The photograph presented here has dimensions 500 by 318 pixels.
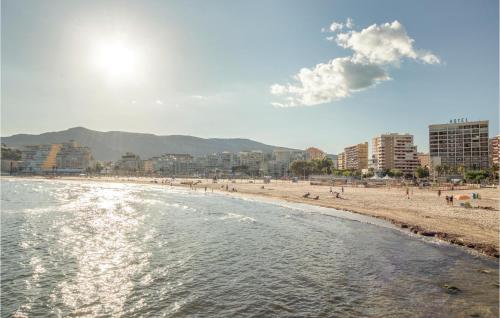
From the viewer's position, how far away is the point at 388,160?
6481 inches

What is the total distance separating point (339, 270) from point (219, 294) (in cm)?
607

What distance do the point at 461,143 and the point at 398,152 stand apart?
87.9 ft

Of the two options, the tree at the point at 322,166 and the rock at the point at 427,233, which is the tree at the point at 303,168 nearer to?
the tree at the point at 322,166

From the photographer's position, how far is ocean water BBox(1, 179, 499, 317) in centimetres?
1116

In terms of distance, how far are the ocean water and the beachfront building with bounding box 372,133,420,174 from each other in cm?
15127

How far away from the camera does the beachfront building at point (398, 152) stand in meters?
162

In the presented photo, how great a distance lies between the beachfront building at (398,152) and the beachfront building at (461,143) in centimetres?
979

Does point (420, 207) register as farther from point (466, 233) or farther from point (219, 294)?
point (219, 294)

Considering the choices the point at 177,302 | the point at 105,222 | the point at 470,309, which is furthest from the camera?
the point at 105,222

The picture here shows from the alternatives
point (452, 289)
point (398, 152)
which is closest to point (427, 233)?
point (452, 289)

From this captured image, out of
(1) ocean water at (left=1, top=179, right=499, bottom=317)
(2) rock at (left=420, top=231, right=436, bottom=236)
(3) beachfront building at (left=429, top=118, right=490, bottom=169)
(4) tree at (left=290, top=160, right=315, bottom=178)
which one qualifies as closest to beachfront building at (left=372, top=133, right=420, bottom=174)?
(3) beachfront building at (left=429, top=118, right=490, bottom=169)

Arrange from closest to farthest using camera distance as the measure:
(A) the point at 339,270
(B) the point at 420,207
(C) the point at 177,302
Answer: (C) the point at 177,302
(A) the point at 339,270
(B) the point at 420,207

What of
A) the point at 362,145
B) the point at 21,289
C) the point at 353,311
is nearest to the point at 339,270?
the point at 353,311

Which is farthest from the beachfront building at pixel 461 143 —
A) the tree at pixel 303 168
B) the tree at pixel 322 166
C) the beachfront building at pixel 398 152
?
the tree at pixel 303 168
